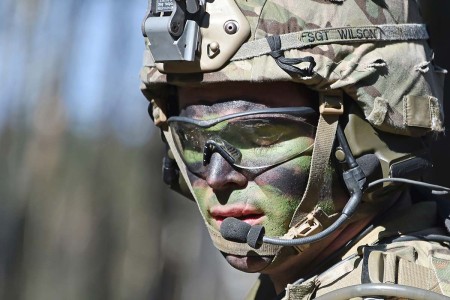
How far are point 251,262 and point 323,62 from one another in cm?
55

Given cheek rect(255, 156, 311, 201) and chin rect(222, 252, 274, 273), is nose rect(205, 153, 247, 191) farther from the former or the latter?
chin rect(222, 252, 274, 273)

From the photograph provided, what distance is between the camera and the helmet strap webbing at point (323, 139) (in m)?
2.33

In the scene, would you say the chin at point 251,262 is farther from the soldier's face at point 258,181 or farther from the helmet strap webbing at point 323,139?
the helmet strap webbing at point 323,139

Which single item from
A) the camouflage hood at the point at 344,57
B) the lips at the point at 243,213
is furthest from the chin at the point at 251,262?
the camouflage hood at the point at 344,57

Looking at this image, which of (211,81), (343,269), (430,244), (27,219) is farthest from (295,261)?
(27,219)

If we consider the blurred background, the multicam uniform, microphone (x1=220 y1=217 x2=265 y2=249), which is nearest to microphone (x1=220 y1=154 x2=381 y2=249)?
microphone (x1=220 y1=217 x2=265 y2=249)

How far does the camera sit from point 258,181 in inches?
92.4

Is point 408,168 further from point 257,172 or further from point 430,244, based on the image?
point 257,172

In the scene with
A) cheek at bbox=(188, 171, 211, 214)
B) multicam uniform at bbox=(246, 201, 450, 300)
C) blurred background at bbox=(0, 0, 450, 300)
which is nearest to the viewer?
multicam uniform at bbox=(246, 201, 450, 300)

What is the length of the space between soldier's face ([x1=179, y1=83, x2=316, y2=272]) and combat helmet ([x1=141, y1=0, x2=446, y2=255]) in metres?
0.04

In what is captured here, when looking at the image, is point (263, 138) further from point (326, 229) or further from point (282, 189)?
point (326, 229)

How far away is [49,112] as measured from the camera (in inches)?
244

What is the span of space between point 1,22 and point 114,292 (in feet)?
6.58

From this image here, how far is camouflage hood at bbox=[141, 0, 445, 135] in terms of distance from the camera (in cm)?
231
